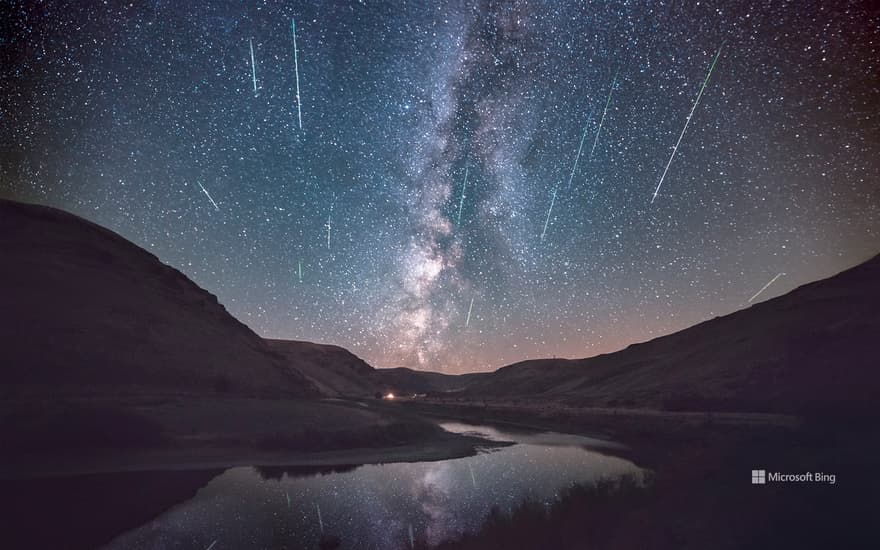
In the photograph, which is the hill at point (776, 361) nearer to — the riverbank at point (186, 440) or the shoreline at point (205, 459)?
the riverbank at point (186, 440)

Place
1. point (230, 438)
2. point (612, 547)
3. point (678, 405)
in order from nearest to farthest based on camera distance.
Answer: point (612, 547) < point (230, 438) < point (678, 405)

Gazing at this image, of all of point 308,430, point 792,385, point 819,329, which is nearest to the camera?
point 308,430

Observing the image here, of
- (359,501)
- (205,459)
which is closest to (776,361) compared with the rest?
(359,501)

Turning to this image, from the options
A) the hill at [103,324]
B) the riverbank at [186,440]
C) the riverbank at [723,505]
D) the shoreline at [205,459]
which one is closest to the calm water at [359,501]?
the shoreline at [205,459]

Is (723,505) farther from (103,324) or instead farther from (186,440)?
(103,324)

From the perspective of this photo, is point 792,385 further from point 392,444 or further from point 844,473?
point 392,444

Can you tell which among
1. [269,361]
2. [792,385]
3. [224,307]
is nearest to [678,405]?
[792,385]
